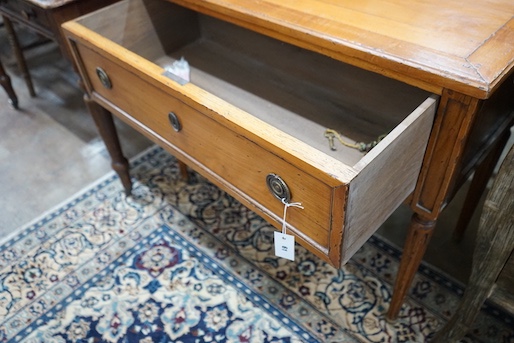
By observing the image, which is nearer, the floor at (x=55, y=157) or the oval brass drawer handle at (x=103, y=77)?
the oval brass drawer handle at (x=103, y=77)

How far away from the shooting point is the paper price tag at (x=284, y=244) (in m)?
0.70

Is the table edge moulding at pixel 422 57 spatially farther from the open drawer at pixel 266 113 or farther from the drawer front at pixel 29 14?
the drawer front at pixel 29 14

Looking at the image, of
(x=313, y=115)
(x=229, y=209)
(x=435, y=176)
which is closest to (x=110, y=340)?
(x=229, y=209)

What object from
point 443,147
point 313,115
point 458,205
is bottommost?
point 458,205

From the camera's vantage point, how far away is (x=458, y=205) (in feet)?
4.15

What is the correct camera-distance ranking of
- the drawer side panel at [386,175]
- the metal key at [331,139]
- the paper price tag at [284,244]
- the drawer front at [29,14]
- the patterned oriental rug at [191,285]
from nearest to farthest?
the drawer side panel at [386,175]
the paper price tag at [284,244]
the metal key at [331,139]
the patterned oriental rug at [191,285]
the drawer front at [29,14]

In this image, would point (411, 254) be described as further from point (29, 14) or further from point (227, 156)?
point (29, 14)

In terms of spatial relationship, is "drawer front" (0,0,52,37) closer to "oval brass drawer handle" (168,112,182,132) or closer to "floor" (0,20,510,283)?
"floor" (0,20,510,283)

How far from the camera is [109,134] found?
1.15 m

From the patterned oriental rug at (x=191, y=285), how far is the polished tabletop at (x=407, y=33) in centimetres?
59

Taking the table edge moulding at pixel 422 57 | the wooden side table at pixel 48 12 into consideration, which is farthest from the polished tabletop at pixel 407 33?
the wooden side table at pixel 48 12

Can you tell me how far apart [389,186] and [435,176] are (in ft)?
0.35

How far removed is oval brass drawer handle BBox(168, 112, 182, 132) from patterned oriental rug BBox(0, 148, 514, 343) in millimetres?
449

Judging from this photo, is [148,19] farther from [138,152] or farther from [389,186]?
[389,186]
